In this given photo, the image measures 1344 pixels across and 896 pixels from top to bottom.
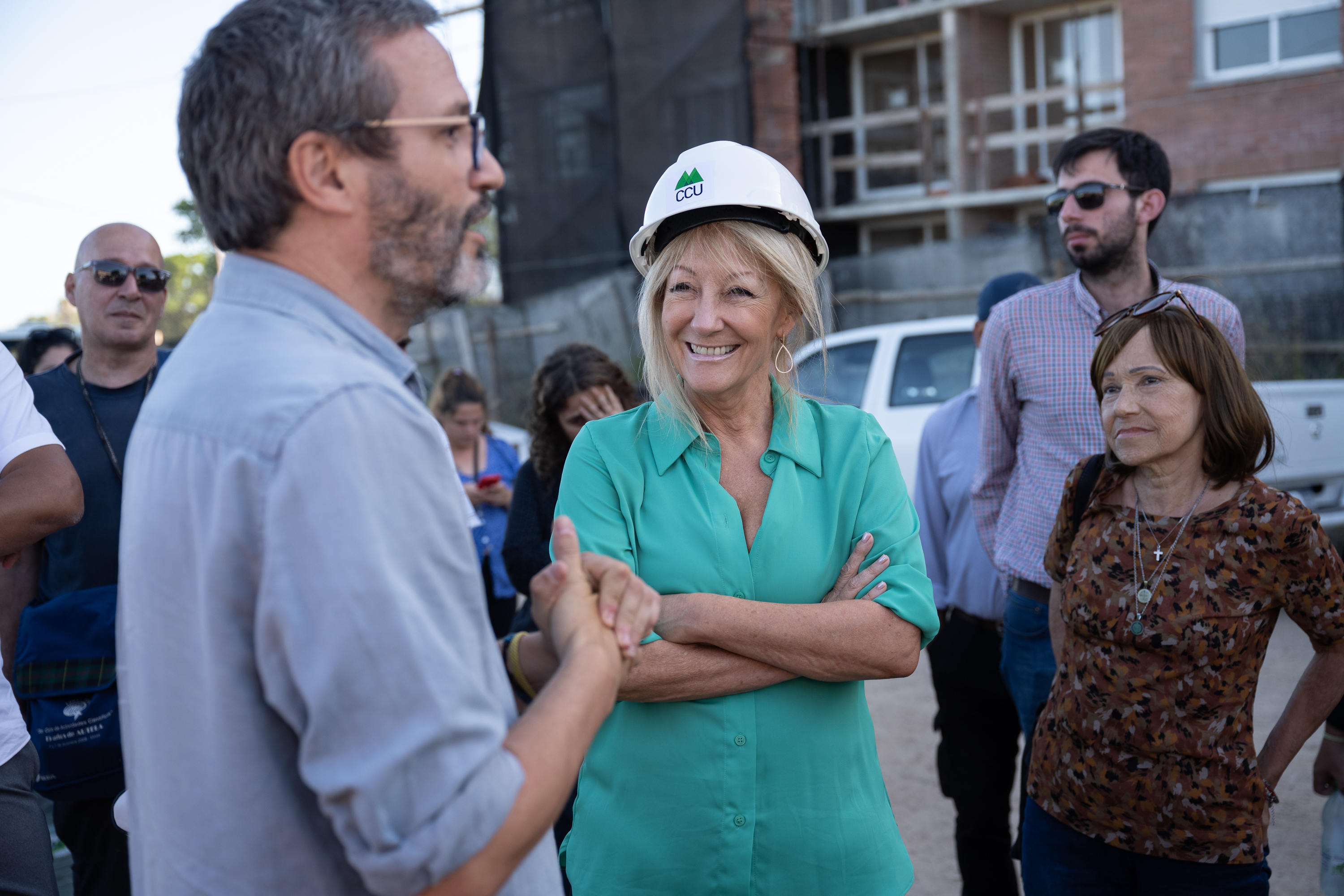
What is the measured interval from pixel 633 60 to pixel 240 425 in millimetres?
17094

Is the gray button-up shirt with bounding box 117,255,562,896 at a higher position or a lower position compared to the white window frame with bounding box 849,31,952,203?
lower

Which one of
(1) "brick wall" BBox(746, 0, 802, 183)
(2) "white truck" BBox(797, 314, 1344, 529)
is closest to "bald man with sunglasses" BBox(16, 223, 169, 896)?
(2) "white truck" BBox(797, 314, 1344, 529)

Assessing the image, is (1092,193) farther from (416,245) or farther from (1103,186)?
(416,245)

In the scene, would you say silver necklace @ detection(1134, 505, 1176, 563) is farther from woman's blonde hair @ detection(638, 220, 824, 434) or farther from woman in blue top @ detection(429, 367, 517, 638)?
woman in blue top @ detection(429, 367, 517, 638)

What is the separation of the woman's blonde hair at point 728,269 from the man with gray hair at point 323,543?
941 millimetres

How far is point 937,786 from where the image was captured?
501 centimetres

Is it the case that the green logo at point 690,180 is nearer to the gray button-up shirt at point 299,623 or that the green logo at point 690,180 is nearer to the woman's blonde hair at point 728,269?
the woman's blonde hair at point 728,269

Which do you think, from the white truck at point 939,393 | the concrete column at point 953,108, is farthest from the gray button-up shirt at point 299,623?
the concrete column at point 953,108

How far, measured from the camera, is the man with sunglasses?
3299mm

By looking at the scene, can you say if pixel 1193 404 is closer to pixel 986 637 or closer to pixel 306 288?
pixel 986 637

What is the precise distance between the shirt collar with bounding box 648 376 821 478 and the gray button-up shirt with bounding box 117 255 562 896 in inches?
39.2

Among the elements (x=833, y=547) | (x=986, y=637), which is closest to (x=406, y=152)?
(x=833, y=547)

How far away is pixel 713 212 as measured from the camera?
2193mm

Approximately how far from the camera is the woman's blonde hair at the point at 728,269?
2.21 meters
